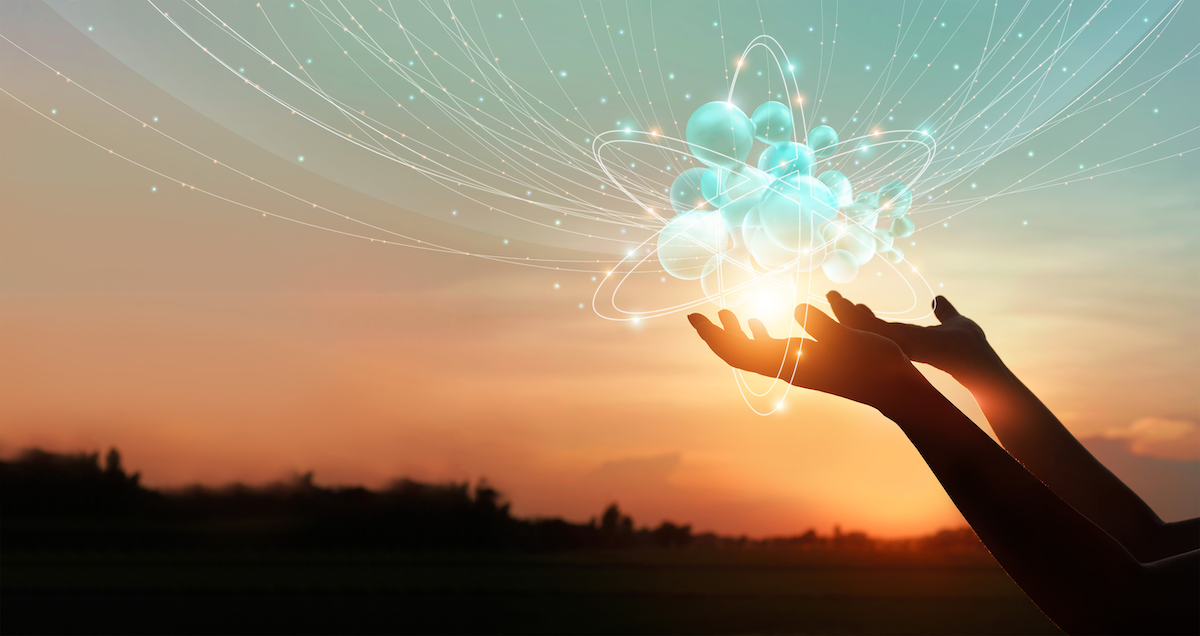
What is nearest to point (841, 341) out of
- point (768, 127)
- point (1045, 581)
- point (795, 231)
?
point (1045, 581)

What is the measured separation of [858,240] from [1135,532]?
2.80 meters

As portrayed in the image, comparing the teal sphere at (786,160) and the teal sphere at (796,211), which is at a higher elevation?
the teal sphere at (786,160)

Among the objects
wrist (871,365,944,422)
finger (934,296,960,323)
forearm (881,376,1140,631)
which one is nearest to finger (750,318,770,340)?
wrist (871,365,944,422)

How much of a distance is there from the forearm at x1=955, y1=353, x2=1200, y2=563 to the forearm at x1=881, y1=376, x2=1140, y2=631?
75 cm

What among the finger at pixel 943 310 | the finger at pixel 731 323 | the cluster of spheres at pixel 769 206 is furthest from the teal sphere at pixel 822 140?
the finger at pixel 731 323

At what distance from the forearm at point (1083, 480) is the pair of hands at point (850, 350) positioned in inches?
9.0

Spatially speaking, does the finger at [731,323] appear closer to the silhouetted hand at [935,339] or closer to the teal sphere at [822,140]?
the silhouetted hand at [935,339]

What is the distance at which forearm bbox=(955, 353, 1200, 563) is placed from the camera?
81.7 inches

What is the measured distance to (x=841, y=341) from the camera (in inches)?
65.2

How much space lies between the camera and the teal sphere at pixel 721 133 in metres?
4.34

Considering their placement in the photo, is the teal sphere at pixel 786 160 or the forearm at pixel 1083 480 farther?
the teal sphere at pixel 786 160

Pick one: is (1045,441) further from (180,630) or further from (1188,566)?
(180,630)

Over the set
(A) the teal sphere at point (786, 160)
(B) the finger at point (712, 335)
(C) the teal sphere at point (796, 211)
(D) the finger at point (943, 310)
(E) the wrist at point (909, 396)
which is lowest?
(E) the wrist at point (909, 396)

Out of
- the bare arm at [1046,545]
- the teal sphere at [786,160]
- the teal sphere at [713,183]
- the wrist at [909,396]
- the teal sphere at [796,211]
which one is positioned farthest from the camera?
the teal sphere at [713,183]
